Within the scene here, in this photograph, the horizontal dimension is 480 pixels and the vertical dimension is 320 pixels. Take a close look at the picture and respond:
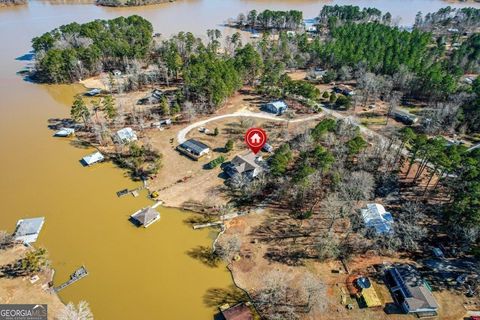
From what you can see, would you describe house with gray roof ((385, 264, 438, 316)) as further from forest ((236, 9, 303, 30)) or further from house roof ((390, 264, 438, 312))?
forest ((236, 9, 303, 30))

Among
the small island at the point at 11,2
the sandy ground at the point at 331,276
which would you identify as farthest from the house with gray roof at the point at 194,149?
the small island at the point at 11,2

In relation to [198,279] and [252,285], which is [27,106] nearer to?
[198,279]

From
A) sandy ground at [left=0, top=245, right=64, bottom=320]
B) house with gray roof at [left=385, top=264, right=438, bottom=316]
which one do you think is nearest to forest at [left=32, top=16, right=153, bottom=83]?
sandy ground at [left=0, top=245, right=64, bottom=320]

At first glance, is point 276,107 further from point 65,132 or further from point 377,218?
point 65,132

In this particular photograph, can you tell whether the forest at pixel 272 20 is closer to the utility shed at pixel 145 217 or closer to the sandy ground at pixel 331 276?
the utility shed at pixel 145 217

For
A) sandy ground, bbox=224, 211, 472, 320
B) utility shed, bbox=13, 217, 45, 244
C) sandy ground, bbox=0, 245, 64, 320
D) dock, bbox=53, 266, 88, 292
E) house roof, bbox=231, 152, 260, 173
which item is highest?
house roof, bbox=231, 152, 260, 173

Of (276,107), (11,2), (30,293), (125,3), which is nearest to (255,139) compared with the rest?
(276,107)
